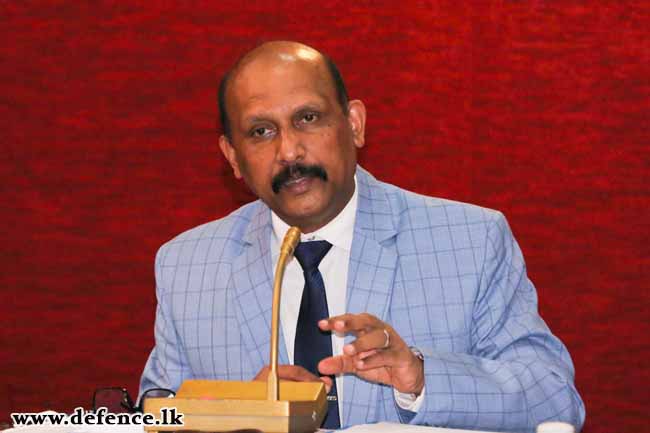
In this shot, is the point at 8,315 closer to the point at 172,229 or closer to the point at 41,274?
the point at 41,274

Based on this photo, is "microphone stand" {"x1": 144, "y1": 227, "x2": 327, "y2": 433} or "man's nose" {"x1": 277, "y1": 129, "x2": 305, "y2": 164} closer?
"microphone stand" {"x1": 144, "y1": 227, "x2": 327, "y2": 433}

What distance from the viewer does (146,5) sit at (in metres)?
3.69

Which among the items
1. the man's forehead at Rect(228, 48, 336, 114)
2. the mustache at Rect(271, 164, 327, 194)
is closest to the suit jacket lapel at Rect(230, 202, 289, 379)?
the mustache at Rect(271, 164, 327, 194)

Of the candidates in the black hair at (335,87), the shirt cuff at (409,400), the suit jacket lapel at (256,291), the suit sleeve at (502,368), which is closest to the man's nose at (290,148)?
the black hair at (335,87)

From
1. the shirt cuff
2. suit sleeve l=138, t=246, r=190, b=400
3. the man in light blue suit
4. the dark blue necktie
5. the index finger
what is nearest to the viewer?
the index finger

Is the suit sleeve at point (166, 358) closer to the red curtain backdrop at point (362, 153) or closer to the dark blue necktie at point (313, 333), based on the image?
the dark blue necktie at point (313, 333)

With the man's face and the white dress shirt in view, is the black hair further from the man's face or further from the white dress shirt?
the white dress shirt

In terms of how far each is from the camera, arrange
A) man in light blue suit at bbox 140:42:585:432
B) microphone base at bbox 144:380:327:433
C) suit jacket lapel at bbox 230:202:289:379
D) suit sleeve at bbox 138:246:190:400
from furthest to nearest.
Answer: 1. suit sleeve at bbox 138:246:190:400
2. suit jacket lapel at bbox 230:202:289:379
3. man in light blue suit at bbox 140:42:585:432
4. microphone base at bbox 144:380:327:433

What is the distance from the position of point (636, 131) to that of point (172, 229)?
155cm

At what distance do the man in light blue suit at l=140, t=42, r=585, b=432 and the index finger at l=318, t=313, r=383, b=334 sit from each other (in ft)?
0.84

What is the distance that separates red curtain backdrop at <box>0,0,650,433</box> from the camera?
10.9ft

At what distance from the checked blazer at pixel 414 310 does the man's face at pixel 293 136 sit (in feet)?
0.45

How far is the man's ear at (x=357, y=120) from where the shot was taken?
2611 millimetres

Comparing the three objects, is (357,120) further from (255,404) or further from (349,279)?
(255,404)
